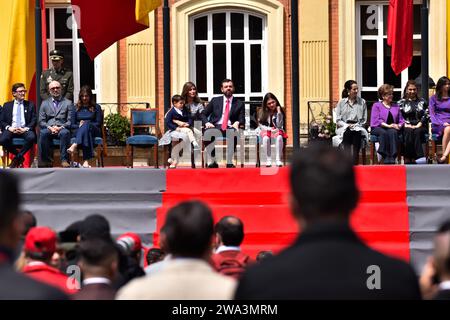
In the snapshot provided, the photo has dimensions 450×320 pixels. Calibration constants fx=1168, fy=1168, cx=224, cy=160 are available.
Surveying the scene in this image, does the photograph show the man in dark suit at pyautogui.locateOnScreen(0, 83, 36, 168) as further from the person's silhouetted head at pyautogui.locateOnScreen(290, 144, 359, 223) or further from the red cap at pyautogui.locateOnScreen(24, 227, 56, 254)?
the person's silhouetted head at pyautogui.locateOnScreen(290, 144, 359, 223)

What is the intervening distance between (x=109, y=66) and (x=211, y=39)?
6.43 feet

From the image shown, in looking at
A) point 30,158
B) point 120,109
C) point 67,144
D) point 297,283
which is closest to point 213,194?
point 67,144

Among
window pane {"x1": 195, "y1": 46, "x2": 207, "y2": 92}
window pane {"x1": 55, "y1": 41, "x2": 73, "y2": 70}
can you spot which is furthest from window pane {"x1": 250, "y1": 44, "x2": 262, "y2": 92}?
window pane {"x1": 55, "y1": 41, "x2": 73, "y2": 70}

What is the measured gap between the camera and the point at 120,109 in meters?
21.0

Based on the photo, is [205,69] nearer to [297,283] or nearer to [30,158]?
[30,158]

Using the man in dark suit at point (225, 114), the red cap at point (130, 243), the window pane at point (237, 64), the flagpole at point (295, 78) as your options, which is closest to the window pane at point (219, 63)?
the window pane at point (237, 64)

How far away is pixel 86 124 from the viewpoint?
15273 millimetres

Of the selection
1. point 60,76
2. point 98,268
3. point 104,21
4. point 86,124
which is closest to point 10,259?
point 98,268

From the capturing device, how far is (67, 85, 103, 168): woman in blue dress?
1523 centimetres

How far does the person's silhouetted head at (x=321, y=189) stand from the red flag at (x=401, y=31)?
12422 millimetres

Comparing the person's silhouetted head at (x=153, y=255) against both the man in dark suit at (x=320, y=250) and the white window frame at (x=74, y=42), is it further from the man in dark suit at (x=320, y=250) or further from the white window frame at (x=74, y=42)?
the white window frame at (x=74, y=42)

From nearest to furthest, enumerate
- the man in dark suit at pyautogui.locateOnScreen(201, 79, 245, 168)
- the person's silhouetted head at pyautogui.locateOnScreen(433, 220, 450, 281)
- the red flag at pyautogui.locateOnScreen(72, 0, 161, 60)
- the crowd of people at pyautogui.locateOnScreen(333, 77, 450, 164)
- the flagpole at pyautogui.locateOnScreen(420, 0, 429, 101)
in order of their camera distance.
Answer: the person's silhouetted head at pyautogui.locateOnScreen(433, 220, 450, 281), the crowd of people at pyautogui.locateOnScreen(333, 77, 450, 164), the man in dark suit at pyautogui.locateOnScreen(201, 79, 245, 168), the flagpole at pyautogui.locateOnScreen(420, 0, 429, 101), the red flag at pyautogui.locateOnScreen(72, 0, 161, 60)

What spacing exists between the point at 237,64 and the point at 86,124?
22.5 ft

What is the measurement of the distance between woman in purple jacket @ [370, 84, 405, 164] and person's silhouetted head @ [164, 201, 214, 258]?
1056 cm
